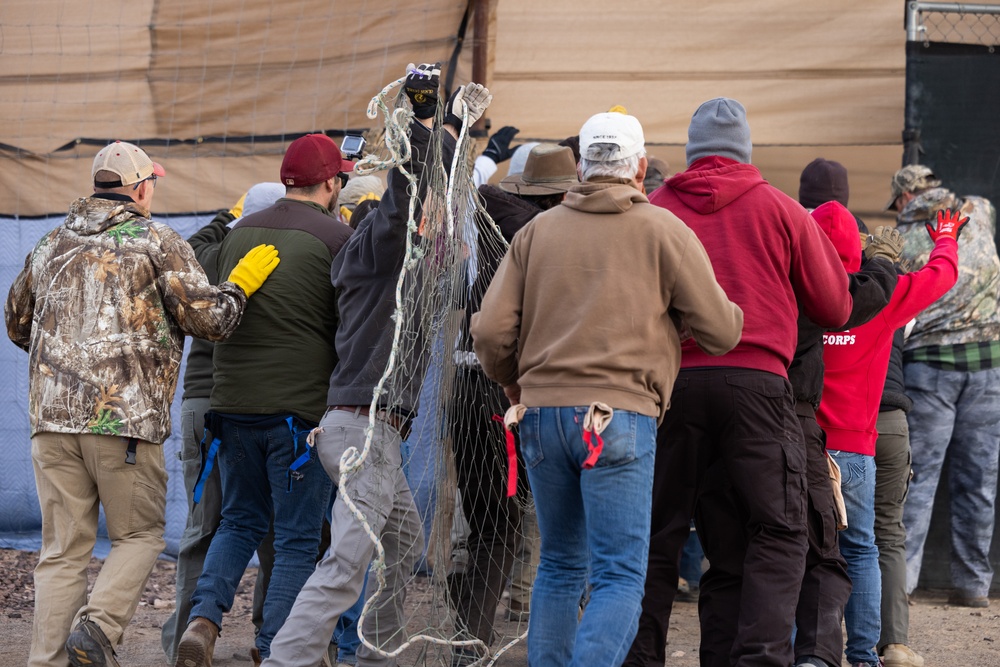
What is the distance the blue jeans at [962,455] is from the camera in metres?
5.86

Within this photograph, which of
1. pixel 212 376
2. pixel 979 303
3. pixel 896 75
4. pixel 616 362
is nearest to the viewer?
pixel 616 362

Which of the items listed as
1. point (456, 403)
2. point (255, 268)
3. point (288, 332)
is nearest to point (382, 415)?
point (456, 403)

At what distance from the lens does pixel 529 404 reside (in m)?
3.47

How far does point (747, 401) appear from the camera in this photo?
3604 millimetres

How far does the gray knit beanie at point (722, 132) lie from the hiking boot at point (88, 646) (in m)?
2.67

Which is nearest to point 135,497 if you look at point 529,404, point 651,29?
point 529,404

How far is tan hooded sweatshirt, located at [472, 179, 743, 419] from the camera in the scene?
3355 mm

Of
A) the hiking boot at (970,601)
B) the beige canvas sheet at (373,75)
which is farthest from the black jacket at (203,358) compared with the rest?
the hiking boot at (970,601)

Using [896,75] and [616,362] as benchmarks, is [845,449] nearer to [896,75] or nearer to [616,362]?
[616,362]

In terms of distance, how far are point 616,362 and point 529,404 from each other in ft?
1.00

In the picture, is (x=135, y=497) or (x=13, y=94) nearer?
(x=135, y=497)

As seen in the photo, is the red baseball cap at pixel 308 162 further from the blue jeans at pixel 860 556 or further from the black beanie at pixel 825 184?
the blue jeans at pixel 860 556

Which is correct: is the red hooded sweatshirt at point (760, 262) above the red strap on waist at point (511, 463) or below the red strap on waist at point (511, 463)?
above

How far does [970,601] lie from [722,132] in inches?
130
